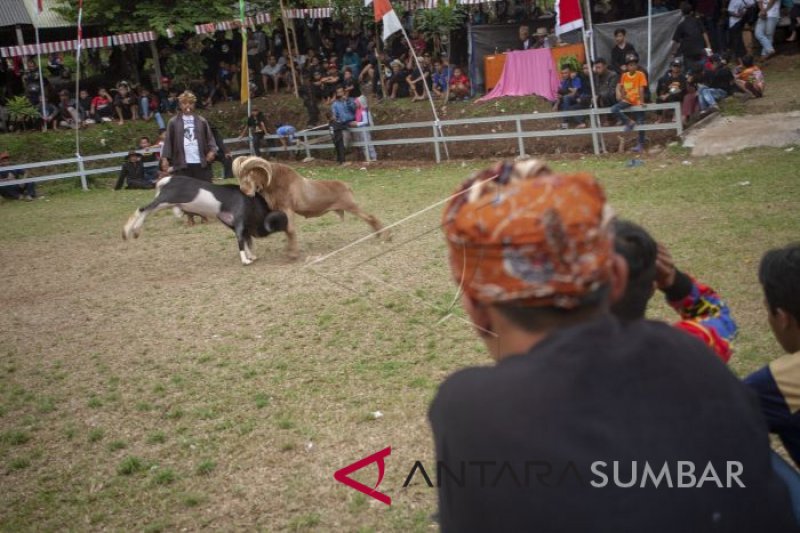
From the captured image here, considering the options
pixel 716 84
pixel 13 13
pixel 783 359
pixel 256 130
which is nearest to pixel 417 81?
pixel 256 130

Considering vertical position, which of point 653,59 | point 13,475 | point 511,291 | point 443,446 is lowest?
point 13,475

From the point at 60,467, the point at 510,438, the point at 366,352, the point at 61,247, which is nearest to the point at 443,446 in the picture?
the point at 510,438

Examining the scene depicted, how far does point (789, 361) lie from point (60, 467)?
4508 millimetres

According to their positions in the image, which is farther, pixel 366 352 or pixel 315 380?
pixel 366 352

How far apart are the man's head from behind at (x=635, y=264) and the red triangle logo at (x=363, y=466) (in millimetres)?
2080

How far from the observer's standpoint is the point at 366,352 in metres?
6.88

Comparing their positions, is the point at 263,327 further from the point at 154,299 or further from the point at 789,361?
the point at 789,361

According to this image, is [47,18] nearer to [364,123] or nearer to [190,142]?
[364,123]

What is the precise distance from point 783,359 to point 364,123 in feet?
61.1

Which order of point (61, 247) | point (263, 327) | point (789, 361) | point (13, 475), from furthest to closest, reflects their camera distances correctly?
point (61, 247) < point (263, 327) < point (13, 475) < point (789, 361)

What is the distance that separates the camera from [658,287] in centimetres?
299

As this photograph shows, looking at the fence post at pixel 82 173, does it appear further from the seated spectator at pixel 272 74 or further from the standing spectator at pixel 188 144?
the standing spectator at pixel 188 144

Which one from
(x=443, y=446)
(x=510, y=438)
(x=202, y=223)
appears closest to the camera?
(x=510, y=438)

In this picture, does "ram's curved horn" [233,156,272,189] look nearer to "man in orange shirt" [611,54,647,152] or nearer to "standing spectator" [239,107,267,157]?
"man in orange shirt" [611,54,647,152]
